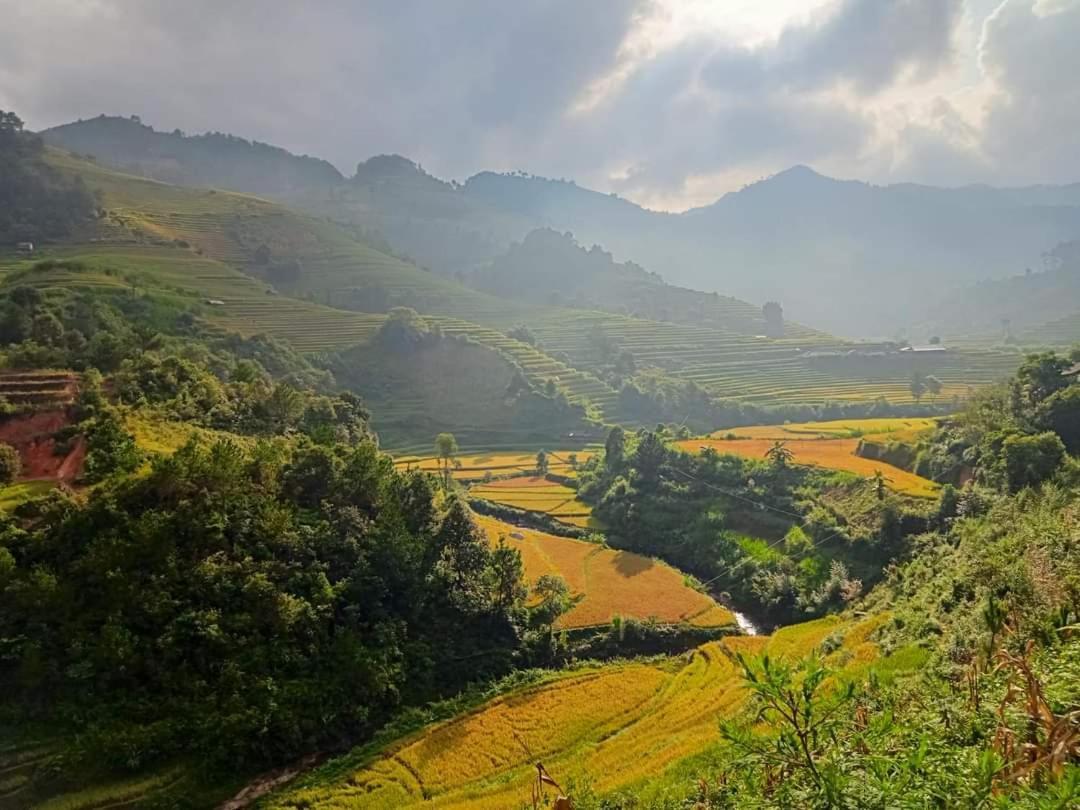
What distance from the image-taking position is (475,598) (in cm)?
2481

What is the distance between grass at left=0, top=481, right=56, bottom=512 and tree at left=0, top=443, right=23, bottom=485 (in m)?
0.48

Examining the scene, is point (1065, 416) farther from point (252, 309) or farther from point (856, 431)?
point (252, 309)

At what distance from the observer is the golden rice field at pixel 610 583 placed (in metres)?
28.4

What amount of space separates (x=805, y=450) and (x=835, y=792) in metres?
43.5

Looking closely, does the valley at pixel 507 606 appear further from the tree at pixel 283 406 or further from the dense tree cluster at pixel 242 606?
the tree at pixel 283 406

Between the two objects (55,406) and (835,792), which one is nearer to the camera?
(835,792)

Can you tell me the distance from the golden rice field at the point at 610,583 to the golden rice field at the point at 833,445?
13.1m

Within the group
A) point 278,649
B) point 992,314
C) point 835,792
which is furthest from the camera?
point 992,314

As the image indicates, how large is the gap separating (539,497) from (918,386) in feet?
176

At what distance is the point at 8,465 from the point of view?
72.0 ft

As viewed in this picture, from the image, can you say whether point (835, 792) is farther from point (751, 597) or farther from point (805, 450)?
point (805, 450)

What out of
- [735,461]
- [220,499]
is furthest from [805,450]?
[220,499]

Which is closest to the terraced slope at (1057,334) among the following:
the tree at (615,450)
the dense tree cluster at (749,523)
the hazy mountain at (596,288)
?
the hazy mountain at (596,288)

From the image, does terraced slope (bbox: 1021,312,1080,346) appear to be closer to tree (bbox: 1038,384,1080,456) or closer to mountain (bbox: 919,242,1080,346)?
mountain (bbox: 919,242,1080,346)
